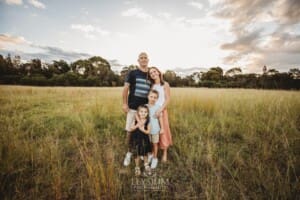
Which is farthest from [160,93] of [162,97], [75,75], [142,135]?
[75,75]

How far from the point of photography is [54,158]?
2602mm

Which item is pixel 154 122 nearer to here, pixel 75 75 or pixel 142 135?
pixel 142 135

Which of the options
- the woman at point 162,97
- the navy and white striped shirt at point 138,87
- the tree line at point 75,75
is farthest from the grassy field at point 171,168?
the tree line at point 75,75

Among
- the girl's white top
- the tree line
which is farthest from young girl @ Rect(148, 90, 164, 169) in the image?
the tree line

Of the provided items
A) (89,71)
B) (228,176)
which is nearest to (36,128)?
(228,176)

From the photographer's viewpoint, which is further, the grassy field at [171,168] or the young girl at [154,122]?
the young girl at [154,122]

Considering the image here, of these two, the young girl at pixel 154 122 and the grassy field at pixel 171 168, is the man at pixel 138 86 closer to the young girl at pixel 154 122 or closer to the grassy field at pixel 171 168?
the young girl at pixel 154 122

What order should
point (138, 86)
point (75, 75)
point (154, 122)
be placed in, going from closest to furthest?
1. point (154, 122)
2. point (138, 86)
3. point (75, 75)

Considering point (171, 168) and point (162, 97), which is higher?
point (162, 97)

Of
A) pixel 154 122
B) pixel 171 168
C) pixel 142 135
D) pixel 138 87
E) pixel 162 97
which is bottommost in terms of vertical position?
pixel 171 168

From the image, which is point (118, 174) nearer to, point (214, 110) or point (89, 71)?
point (214, 110)

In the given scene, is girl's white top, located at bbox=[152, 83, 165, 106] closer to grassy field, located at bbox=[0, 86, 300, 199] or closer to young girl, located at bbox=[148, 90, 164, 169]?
young girl, located at bbox=[148, 90, 164, 169]

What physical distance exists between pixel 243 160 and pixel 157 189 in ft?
5.34

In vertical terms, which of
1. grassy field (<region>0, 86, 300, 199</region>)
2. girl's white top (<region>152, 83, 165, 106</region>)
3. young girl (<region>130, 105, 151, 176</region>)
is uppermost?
girl's white top (<region>152, 83, 165, 106</region>)
